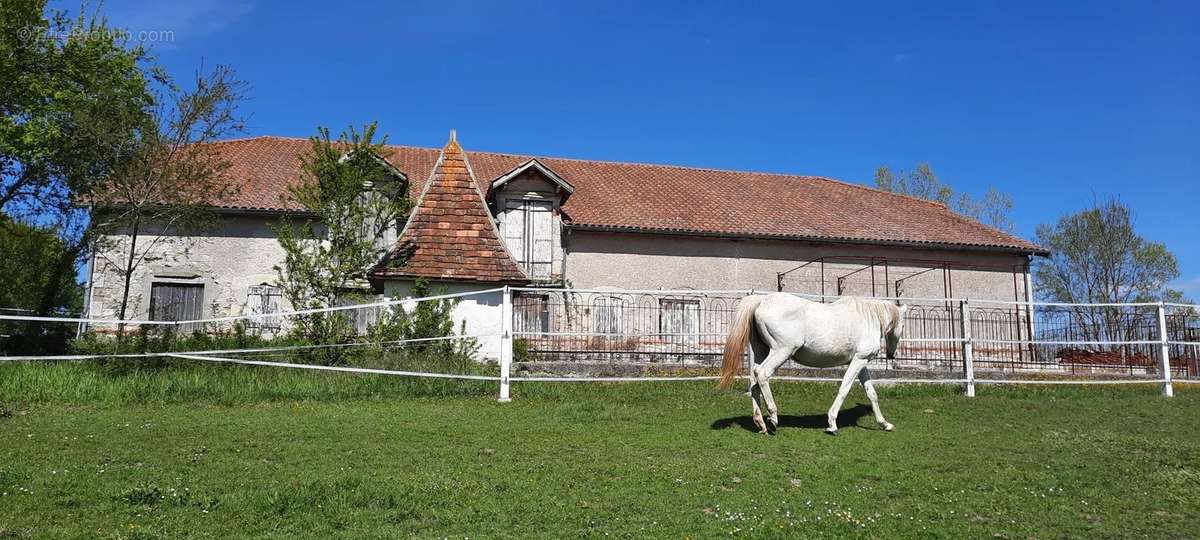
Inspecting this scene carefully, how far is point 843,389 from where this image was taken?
9.46m

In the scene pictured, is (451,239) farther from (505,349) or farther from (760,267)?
(760,267)

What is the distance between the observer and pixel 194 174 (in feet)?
58.8

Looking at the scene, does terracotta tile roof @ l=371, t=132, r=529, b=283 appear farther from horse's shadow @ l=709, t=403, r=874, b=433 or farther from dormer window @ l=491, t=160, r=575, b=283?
horse's shadow @ l=709, t=403, r=874, b=433

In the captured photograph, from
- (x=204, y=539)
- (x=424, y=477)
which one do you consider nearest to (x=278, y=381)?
(x=424, y=477)

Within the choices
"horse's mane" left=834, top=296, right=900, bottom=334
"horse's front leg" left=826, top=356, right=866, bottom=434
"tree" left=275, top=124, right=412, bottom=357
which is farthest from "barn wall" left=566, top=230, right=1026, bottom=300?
"horse's front leg" left=826, top=356, right=866, bottom=434

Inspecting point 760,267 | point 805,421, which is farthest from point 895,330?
point 760,267

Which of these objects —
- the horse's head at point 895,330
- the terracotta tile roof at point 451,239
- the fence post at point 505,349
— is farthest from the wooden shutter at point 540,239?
the horse's head at point 895,330

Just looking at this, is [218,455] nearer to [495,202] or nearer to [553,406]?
[553,406]

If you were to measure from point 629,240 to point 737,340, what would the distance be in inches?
590

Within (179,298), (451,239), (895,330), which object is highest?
(451,239)

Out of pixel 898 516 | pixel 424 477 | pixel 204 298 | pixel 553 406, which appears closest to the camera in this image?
pixel 898 516

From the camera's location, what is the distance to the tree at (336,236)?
1533cm

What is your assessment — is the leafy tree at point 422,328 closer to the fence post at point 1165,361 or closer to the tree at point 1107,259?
the fence post at point 1165,361

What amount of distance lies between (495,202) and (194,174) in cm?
837
